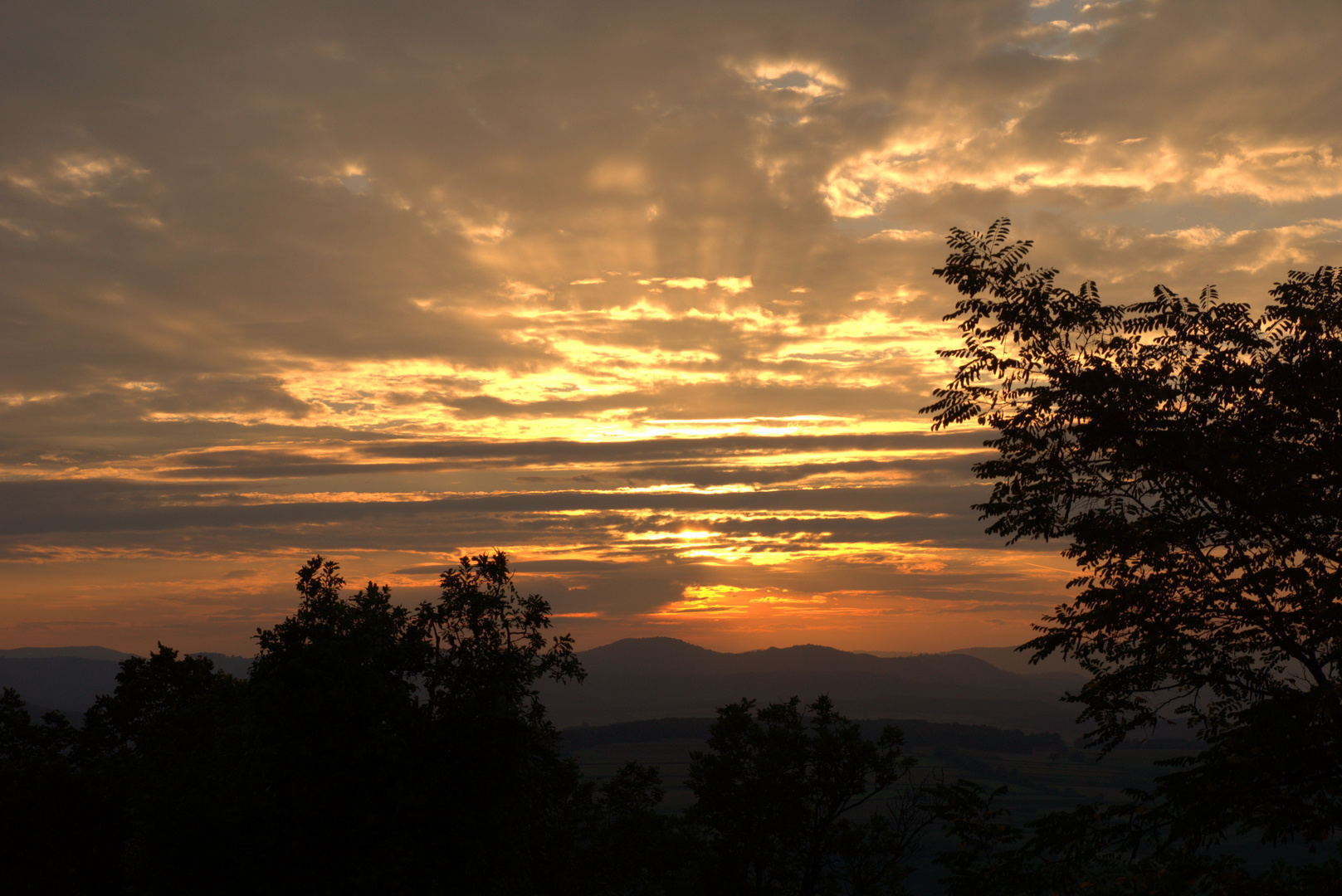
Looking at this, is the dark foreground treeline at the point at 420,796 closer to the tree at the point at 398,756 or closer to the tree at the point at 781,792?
the tree at the point at 398,756

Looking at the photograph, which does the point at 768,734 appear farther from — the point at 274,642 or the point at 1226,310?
the point at 1226,310

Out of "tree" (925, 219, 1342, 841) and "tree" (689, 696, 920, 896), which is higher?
"tree" (925, 219, 1342, 841)

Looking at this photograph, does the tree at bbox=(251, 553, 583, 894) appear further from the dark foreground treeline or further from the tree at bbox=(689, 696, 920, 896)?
the tree at bbox=(689, 696, 920, 896)

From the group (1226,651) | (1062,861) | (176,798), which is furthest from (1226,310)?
(176,798)

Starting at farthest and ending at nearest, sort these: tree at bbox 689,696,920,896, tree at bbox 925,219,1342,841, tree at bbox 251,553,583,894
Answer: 1. tree at bbox 689,696,920,896
2. tree at bbox 251,553,583,894
3. tree at bbox 925,219,1342,841

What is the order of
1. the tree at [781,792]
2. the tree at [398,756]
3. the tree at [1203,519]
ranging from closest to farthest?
the tree at [1203,519] → the tree at [398,756] → the tree at [781,792]

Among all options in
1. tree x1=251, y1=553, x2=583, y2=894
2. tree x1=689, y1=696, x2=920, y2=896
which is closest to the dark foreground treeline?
tree x1=251, y1=553, x2=583, y2=894

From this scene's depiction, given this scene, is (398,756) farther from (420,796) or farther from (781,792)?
(781,792)

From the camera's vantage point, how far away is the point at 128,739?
153 ft

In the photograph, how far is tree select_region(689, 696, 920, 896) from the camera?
134ft

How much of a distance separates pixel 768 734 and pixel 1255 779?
28.6 meters

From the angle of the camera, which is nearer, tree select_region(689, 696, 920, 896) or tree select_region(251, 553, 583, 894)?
tree select_region(251, 553, 583, 894)

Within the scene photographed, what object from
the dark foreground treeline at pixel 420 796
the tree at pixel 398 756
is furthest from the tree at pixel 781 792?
the tree at pixel 398 756

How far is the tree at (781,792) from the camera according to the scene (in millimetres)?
40812
